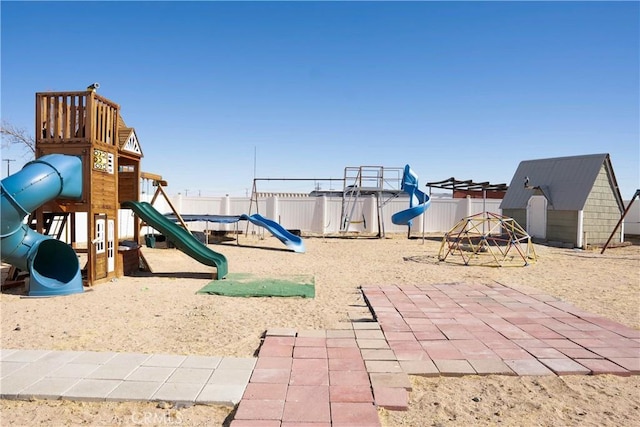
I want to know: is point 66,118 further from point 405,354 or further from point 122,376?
point 405,354

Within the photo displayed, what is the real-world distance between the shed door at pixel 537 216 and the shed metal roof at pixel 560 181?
0.35 m

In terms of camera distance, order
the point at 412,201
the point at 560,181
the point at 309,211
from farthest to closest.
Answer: the point at 309,211
the point at 412,201
the point at 560,181

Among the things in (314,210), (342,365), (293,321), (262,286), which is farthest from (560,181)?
(342,365)

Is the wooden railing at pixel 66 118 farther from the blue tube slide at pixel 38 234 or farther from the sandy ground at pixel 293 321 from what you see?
the sandy ground at pixel 293 321

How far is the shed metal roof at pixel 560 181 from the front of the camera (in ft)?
58.1

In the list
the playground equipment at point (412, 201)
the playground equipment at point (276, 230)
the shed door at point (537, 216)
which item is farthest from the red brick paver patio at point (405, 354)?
the shed door at point (537, 216)

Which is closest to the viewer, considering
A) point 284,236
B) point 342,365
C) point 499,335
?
point 342,365

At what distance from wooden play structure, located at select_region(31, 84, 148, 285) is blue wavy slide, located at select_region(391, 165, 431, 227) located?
498 inches

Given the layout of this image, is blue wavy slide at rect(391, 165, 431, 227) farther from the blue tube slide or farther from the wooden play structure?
the blue tube slide

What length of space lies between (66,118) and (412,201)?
14832 millimetres

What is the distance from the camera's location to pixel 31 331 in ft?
17.8

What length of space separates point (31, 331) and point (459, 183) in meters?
26.2

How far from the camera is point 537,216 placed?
20094mm

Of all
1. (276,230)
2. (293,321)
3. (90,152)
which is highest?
(90,152)
